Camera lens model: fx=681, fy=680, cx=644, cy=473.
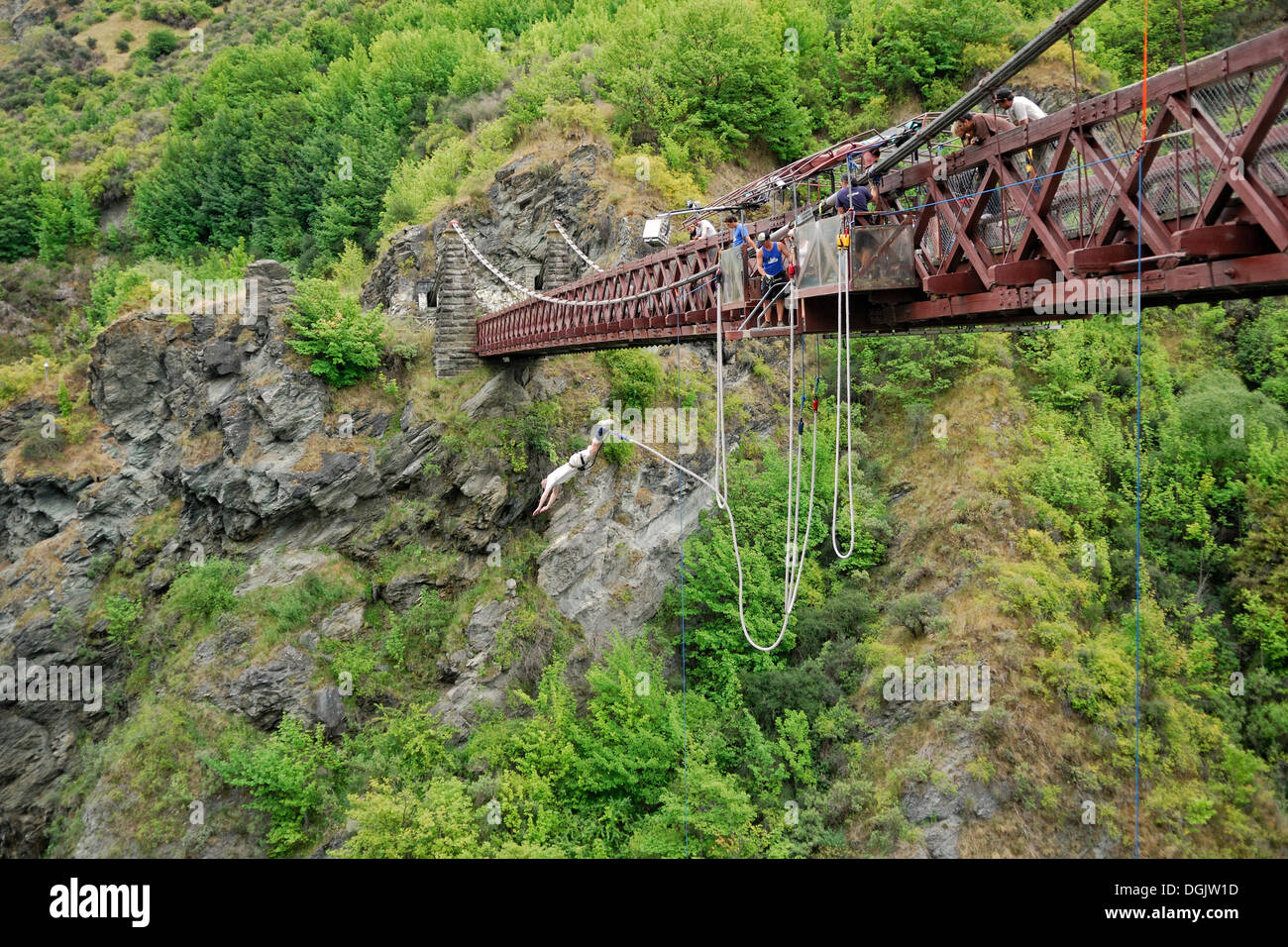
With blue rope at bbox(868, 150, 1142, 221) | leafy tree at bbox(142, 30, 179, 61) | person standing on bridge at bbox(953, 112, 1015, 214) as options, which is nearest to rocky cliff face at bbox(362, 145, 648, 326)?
blue rope at bbox(868, 150, 1142, 221)

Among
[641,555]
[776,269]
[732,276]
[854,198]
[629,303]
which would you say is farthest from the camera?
[641,555]

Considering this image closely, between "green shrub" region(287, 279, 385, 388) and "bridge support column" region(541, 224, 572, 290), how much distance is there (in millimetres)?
5570

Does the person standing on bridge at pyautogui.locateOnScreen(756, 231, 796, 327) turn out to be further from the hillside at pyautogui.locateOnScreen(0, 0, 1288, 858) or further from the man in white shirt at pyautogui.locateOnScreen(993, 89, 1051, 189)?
the hillside at pyautogui.locateOnScreen(0, 0, 1288, 858)

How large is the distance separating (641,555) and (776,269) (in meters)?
10.4

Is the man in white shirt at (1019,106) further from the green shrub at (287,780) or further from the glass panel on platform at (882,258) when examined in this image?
the green shrub at (287,780)

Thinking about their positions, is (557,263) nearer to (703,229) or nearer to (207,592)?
(703,229)

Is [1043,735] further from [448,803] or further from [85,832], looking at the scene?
[85,832]

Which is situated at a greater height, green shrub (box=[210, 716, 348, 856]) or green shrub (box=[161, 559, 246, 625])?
green shrub (box=[161, 559, 246, 625])

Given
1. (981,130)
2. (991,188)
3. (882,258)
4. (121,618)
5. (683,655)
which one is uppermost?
(981,130)

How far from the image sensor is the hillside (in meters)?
11.9

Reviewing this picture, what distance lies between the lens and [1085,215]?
206 inches

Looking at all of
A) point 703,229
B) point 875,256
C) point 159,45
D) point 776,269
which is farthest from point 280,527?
point 159,45

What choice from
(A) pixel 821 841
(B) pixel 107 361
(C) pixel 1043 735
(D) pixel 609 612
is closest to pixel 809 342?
(D) pixel 609 612

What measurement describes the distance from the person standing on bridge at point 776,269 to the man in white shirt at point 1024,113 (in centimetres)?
233
